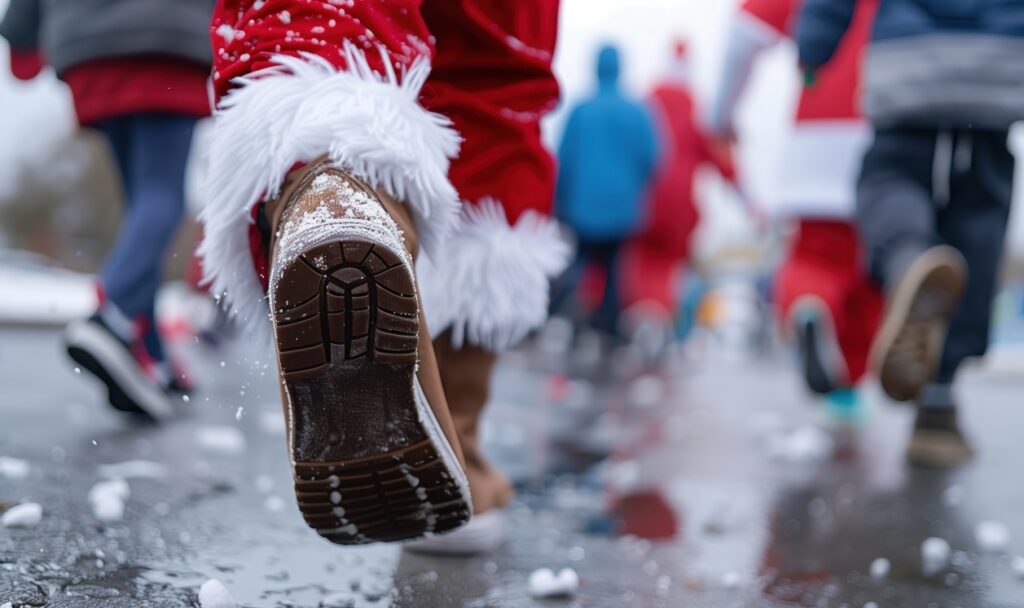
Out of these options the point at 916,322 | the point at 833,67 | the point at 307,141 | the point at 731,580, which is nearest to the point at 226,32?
the point at 307,141

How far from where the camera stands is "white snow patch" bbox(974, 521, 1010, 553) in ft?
6.09

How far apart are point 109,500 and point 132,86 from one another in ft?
4.58

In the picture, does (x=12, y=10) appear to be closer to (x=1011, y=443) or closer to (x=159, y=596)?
(x=159, y=596)

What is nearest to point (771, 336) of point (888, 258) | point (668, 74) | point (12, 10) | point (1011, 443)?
point (668, 74)

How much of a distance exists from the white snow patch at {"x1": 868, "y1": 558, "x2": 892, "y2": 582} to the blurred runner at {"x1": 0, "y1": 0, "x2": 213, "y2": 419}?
1.85 m

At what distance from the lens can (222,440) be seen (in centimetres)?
245

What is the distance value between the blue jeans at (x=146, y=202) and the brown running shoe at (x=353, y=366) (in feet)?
5.47

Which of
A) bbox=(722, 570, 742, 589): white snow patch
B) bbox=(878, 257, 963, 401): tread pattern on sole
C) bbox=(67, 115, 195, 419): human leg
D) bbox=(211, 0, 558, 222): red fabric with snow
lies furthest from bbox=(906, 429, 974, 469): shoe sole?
bbox=(67, 115, 195, 419): human leg

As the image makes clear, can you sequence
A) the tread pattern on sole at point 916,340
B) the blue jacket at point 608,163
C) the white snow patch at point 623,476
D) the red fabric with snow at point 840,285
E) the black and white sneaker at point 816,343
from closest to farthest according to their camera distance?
the tread pattern on sole at point 916,340 → the white snow patch at point 623,476 → the black and white sneaker at point 816,343 → the red fabric with snow at point 840,285 → the blue jacket at point 608,163

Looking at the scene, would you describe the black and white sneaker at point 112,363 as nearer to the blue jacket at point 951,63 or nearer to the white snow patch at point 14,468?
the white snow patch at point 14,468

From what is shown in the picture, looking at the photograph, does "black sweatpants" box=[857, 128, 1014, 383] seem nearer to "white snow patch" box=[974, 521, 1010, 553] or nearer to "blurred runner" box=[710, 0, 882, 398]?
"blurred runner" box=[710, 0, 882, 398]

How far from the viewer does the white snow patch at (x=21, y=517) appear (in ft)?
4.96

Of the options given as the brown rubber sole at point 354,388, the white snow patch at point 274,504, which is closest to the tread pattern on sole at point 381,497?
the brown rubber sole at point 354,388

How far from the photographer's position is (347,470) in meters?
1.06
